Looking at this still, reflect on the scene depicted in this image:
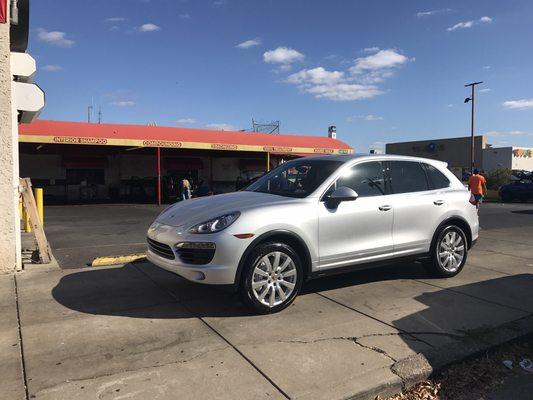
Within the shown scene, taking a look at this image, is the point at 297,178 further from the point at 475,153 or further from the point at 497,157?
the point at 475,153

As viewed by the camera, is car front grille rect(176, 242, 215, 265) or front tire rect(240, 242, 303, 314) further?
front tire rect(240, 242, 303, 314)

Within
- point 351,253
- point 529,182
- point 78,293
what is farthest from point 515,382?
point 529,182

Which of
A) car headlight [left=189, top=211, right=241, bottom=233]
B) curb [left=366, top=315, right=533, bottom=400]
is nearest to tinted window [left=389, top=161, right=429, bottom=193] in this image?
curb [left=366, top=315, right=533, bottom=400]

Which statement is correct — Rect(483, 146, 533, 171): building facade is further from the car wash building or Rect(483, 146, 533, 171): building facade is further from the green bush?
the car wash building

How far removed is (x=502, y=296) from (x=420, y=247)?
3.74ft

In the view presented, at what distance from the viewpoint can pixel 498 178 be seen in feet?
125

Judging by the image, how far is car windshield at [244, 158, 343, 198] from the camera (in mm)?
5559

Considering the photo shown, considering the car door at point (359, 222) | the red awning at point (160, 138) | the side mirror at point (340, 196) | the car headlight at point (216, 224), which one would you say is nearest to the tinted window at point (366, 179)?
the car door at point (359, 222)

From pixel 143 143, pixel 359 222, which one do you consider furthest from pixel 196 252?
pixel 143 143

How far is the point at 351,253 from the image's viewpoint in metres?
5.49

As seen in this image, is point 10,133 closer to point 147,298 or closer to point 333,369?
point 147,298

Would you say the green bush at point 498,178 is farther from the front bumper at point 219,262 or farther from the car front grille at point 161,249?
the front bumper at point 219,262

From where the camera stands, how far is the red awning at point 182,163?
97.5 ft

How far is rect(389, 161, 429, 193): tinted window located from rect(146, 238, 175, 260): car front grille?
117 inches
